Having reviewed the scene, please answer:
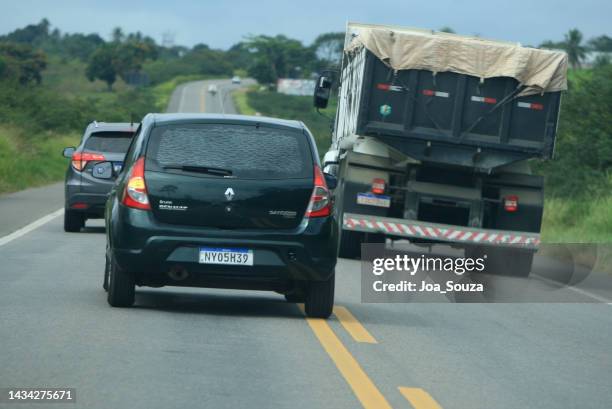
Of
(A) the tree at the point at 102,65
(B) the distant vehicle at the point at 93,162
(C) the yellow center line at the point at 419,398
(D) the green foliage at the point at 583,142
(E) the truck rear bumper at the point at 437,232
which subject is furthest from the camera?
(A) the tree at the point at 102,65

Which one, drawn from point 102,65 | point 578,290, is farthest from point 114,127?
point 102,65

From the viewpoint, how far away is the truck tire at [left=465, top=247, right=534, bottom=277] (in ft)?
63.5

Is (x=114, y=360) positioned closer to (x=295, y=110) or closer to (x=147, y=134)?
(x=147, y=134)

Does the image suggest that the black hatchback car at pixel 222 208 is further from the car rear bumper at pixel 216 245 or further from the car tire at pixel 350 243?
the car tire at pixel 350 243

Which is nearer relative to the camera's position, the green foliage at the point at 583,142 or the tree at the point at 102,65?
the green foliage at the point at 583,142

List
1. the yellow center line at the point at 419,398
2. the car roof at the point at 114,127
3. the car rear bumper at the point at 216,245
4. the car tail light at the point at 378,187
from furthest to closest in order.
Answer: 1. the car roof at the point at 114,127
2. the car tail light at the point at 378,187
3. the car rear bumper at the point at 216,245
4. the yellow center line at the point at 419,398

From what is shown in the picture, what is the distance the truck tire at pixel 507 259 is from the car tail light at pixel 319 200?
8.28 m

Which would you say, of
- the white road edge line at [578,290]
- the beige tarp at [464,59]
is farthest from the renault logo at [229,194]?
the beige tarp at [464,59]

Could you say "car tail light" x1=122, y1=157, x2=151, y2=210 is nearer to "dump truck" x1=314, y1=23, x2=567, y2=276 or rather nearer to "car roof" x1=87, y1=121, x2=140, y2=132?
"dump truck" x1=314, y1=23, x2=567, y2=276

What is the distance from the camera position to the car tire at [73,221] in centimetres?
2155

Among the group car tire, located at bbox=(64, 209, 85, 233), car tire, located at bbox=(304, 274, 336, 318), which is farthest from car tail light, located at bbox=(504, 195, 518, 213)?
car tire, located at bbox=(304, 274, 336, 318)

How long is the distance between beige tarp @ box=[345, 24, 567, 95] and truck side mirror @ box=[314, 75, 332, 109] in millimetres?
3494

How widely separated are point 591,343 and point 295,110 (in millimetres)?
105495

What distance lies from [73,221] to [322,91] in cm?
466
